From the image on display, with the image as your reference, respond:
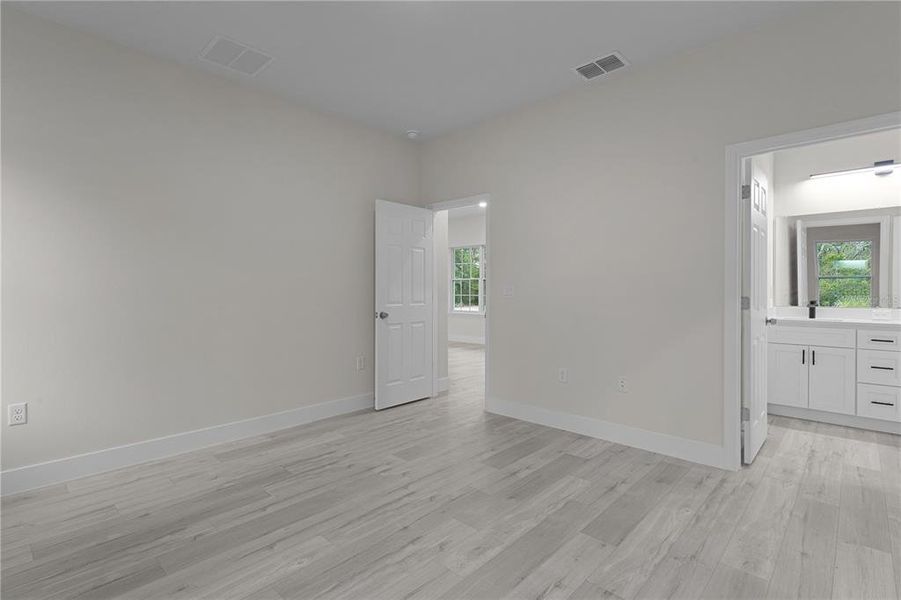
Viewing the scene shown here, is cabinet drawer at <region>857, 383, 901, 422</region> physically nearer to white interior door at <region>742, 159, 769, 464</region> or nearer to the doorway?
white interior door at <region>742, 159, 769, 464</region>

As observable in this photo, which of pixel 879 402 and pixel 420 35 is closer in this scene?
pixel 420 35

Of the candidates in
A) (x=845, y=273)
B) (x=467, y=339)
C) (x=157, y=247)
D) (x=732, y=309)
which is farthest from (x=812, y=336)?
(x=467, y=339)

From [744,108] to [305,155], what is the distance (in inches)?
135

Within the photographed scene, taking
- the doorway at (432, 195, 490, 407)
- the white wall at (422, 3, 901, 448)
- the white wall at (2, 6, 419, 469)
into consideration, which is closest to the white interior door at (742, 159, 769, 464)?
the white wall at (422, 3, 901, 448)

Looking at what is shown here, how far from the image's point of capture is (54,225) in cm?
269

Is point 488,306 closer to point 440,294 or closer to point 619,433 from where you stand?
point 440,294

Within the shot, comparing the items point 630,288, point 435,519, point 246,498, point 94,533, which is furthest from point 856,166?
point 94,533

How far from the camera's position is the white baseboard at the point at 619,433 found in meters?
2.98

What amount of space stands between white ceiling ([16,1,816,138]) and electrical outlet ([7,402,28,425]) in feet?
7.77

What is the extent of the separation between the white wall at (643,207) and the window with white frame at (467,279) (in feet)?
17.0

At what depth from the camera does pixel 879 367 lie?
3.61 metres

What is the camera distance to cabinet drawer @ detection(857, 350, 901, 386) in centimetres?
354

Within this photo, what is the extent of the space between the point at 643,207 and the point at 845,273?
106 inches

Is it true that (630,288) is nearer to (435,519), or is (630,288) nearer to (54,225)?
(435,519)
